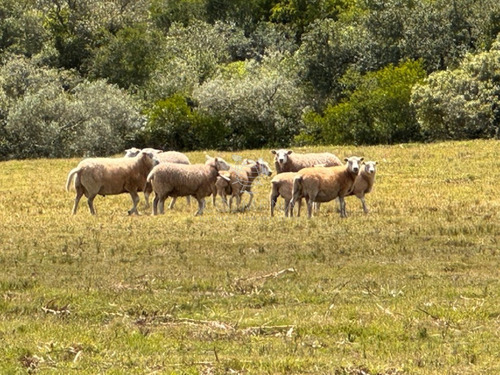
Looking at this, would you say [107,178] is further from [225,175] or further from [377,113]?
[377,113]

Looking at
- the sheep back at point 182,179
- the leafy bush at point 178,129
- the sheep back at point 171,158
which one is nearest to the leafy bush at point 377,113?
the leafy bush at point 178,129

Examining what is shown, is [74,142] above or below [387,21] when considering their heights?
below

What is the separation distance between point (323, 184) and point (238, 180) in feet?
13.8

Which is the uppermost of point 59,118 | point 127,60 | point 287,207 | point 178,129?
point 127,60

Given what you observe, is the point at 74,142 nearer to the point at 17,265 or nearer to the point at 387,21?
the point at 387,21

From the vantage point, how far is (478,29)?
2638 inches

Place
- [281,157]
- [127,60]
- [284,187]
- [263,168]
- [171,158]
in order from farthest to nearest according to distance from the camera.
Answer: [127,60] → [171,158] → [263,168] → [281,157] → [284,187]

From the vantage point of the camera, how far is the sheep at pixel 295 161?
30.5 metres

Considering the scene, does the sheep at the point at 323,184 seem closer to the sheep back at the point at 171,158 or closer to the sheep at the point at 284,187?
the sheep at the point at 284,187

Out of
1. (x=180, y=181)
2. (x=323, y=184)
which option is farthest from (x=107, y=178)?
(x=323, y=184)

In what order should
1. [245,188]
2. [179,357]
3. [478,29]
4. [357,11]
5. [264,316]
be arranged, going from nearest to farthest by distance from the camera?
[179,357]
[264,316]
[245,188]
[478,29]
[357,11]

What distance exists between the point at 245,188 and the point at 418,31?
3911 centimetres

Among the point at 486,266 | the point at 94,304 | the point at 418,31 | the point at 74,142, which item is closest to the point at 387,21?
the point at 418,31

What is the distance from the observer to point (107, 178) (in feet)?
95.8
